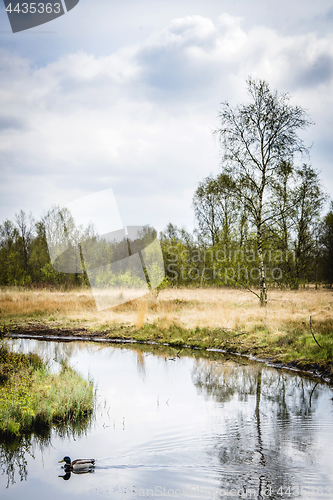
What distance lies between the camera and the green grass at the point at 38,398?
6.96 metres

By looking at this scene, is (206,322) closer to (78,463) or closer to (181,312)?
(181,312)

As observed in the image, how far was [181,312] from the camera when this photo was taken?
19078 millimetres

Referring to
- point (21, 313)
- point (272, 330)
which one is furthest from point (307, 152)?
point (21, 313)

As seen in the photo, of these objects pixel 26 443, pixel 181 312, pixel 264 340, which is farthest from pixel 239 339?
pixel 26 443

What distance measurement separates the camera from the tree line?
1752 cm

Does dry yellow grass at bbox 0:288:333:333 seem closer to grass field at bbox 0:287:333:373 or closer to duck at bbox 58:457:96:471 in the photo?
grass field at bbox 0:287:333:373

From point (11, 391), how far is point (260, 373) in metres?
6.19

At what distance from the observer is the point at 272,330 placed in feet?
44.3

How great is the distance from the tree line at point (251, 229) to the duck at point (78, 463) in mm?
12240

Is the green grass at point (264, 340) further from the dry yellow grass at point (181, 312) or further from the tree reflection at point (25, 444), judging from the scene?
the tree reflection at point (25, 444)

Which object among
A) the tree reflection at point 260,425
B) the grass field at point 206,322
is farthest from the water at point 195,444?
the grass field at point 206,322

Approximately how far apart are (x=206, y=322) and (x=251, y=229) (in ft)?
48.9

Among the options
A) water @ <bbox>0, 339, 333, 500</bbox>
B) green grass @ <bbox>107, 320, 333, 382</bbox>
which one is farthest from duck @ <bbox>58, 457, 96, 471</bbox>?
green grass @ <bbox>107, 320, 333, 382</bbox>

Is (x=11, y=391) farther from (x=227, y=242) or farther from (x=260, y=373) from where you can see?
(x=227, y=242)
